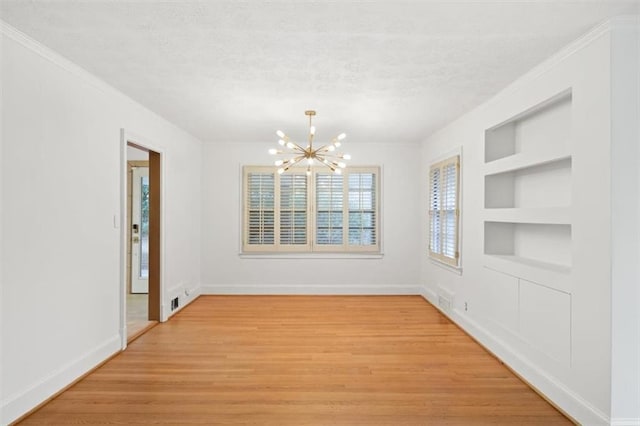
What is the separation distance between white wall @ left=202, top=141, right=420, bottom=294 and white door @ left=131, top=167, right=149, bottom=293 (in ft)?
3.25

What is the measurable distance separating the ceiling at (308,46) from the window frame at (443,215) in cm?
91

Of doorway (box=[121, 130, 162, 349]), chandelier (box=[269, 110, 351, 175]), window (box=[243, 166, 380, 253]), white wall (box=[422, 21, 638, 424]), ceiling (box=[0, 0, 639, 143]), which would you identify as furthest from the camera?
window (box=[243, 166, 380, 253])

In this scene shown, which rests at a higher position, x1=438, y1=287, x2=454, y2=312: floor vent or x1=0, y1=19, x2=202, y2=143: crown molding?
x1=0, y1=19, x2=202, y2=143: crown molding

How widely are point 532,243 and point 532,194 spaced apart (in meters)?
0.47

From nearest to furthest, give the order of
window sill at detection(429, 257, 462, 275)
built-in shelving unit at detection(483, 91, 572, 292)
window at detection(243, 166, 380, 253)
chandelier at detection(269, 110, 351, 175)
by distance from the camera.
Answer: built-in shelving unit at detection(483, 91, 572, 292) → chandelier at detection(269, 110, 351, 175) → window sill at detection(429, 257, 462, 275) → window at detection(243, 166, 380, 253)

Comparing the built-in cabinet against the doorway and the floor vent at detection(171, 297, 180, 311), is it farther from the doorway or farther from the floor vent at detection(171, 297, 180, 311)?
the floor vent at detection(171, 297, 180, 311)

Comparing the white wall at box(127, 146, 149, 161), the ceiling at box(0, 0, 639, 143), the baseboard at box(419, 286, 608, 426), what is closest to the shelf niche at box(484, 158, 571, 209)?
the ceiling at box(0, 0, 639, 143)

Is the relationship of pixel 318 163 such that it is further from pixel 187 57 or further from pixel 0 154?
pixel 0 154

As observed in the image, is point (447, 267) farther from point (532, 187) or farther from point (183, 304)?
point (183, 304)

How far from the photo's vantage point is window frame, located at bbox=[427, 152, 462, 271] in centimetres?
457

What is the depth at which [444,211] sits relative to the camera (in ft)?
16.5

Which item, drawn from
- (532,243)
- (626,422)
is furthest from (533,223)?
(626,422)

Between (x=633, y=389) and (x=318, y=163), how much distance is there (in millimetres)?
4727

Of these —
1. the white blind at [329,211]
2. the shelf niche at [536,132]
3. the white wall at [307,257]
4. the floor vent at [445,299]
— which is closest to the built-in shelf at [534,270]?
the shelf niche at [536,132]
